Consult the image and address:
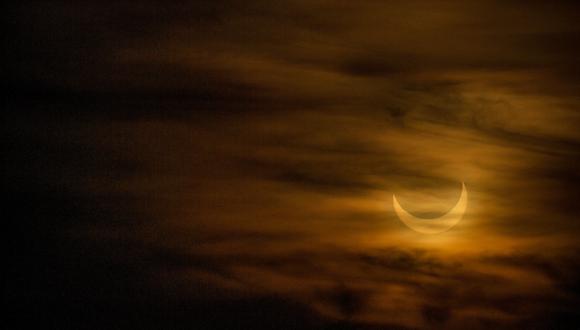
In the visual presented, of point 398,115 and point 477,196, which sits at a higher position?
point 398,115

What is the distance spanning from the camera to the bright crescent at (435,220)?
2617mm

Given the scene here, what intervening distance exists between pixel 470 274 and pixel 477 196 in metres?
0.27

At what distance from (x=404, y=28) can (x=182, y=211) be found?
1.01m

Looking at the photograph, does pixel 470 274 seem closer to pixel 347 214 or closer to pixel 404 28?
pixel 347 214

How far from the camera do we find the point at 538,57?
8.75 feet

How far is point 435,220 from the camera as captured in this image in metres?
2.62

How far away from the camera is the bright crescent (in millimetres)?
2617

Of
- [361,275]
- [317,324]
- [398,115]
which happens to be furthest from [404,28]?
[317,324]

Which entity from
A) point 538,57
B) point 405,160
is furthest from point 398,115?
point 538,57

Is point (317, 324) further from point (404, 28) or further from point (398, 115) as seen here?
point (404, 28)

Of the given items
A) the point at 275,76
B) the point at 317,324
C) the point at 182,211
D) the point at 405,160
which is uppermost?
the point at 275,76

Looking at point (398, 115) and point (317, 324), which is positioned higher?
point (398, 115)

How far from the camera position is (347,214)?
2.60 m

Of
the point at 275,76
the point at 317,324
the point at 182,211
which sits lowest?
the point at 317,324
